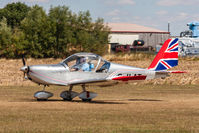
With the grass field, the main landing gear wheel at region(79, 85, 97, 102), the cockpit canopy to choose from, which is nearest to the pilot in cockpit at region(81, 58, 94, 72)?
the cockpit canopy

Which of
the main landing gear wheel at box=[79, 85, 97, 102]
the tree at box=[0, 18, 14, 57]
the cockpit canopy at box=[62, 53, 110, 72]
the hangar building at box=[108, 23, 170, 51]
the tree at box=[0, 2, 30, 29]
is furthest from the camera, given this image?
the tree at box=[0, 2, 30, 29]

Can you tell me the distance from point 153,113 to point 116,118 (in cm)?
180

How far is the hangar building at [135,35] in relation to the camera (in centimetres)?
9112

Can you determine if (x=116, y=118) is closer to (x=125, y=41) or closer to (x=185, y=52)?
(x=185, y=52)

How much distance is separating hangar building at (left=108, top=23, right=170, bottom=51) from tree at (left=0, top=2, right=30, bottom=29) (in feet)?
85.4

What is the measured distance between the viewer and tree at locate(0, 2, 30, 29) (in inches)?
4272

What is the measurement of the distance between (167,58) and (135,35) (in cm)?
7386

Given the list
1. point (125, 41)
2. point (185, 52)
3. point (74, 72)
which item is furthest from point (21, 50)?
point (74, 72)

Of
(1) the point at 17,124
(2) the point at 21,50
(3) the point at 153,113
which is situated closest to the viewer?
(1) the point at 17,124

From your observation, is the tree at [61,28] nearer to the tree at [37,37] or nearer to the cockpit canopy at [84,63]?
the tree at [37,37]

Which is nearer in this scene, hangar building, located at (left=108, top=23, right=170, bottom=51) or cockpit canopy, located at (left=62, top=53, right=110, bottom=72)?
cockpit canopy, located at (left=62, top=53, right=110, bottom=72)

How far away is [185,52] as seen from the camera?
2429 inches

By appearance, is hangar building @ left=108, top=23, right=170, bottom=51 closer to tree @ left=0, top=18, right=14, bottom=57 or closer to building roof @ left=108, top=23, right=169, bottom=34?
building roof @ left=108, top=23, right=169, bottom=34

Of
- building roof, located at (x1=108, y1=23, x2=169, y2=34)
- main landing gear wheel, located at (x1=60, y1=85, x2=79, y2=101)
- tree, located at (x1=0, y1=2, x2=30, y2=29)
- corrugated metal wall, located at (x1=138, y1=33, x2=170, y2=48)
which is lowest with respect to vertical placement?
main landing gear wheel, located at (x1=60, y1=85, x2=79, y2=101)
